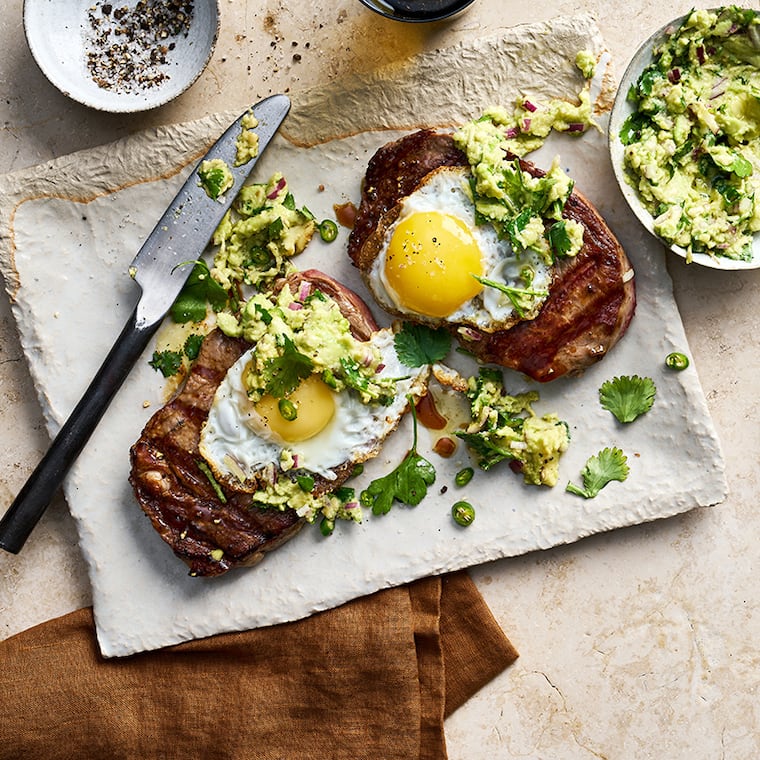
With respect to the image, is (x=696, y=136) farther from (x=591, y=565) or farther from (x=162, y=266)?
(x=162, y=266)

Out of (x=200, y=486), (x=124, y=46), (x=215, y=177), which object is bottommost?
(x=200, y=486)

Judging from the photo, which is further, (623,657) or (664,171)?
(623,657)

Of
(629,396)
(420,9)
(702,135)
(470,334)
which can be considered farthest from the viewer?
(629,396)

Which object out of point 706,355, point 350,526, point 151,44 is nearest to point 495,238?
point 706,355

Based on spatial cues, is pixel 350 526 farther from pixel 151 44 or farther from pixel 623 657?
pixel 151 44

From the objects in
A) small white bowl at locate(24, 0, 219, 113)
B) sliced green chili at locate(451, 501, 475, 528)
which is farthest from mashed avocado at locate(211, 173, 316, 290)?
sliced green chili at locate(451, 501, 475, 528)

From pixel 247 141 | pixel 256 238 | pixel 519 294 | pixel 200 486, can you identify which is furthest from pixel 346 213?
pixel 200 486

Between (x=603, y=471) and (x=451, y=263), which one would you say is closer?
(x=451, y=263)
